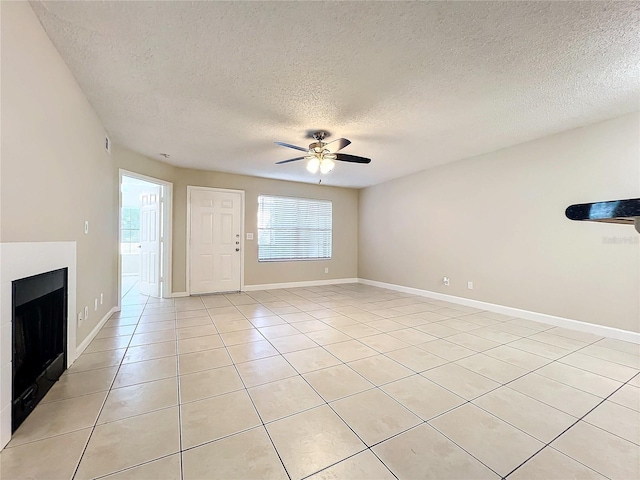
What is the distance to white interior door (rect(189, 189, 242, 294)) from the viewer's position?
17.3 feet

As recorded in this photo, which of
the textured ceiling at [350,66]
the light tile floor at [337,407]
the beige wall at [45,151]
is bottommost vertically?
the light tile floor at [337,407]

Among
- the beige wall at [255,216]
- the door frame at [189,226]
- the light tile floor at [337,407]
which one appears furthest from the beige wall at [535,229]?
the door frame at [189,226]

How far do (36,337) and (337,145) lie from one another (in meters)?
3.06

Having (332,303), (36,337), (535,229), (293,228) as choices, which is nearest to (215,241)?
(293,228)

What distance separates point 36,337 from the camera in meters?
1.91

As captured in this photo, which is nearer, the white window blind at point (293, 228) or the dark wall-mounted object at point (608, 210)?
the dark wall-mounted object at point (608, 210)

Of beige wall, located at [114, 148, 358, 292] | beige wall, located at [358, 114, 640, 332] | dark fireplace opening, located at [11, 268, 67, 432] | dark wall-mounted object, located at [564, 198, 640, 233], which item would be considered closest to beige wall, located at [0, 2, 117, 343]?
dark fireplace opening, located at [11, 268, 67, 432]

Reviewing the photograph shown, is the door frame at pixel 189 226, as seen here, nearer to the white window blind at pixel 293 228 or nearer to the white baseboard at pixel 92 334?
the white window blind at pixel 293 228

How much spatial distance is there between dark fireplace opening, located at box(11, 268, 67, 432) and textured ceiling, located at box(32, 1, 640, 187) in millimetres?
1644

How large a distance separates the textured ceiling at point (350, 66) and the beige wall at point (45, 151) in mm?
170

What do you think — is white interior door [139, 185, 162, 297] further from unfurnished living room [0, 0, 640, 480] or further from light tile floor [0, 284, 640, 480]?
light tile floor [0, 284, 640, 480]

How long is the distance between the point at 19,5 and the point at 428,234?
533 cm

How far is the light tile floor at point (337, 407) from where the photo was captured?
4.32 feet

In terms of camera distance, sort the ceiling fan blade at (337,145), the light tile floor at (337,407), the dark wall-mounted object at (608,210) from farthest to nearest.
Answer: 1. the ceiling fan blade at (337,145)
2. the light tile floor at (337,407)
3. the dark wall-mounted object at (608,210)
